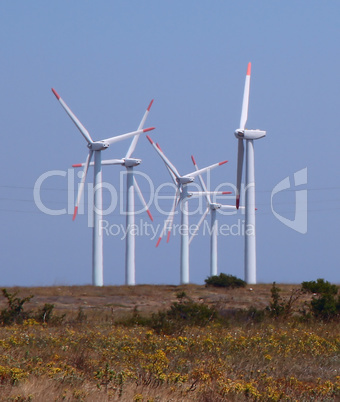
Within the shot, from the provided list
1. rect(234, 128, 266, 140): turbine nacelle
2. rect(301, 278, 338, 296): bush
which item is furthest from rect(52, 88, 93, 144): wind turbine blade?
rect(301, 278, 338, 296): bush

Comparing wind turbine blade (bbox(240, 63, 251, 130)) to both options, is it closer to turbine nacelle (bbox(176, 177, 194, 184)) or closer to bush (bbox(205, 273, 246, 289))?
bush (bbox(205, 273, 246, 289))

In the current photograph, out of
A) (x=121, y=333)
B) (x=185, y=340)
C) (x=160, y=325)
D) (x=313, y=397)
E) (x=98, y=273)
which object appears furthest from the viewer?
(x=98, y=273)

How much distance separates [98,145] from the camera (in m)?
60.2

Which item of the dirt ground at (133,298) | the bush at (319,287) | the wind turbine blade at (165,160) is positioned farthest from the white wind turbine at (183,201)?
the bush at (319,287)

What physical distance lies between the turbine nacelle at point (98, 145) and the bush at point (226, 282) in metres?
15.5

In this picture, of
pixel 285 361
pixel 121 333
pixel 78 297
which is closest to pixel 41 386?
pixel 285 361

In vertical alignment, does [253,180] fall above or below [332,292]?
above

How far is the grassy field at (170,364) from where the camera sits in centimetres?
1029

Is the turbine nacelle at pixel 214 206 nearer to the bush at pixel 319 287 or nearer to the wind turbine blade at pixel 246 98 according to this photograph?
the wind turbine blade at pixel 246 98

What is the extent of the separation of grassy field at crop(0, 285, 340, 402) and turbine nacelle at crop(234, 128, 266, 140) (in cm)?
3197

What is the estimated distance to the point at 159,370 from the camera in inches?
446

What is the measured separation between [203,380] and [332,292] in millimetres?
20928

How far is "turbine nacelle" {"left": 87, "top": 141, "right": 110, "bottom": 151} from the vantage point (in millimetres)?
60031

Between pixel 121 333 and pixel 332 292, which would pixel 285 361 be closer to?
pixel 121 333
